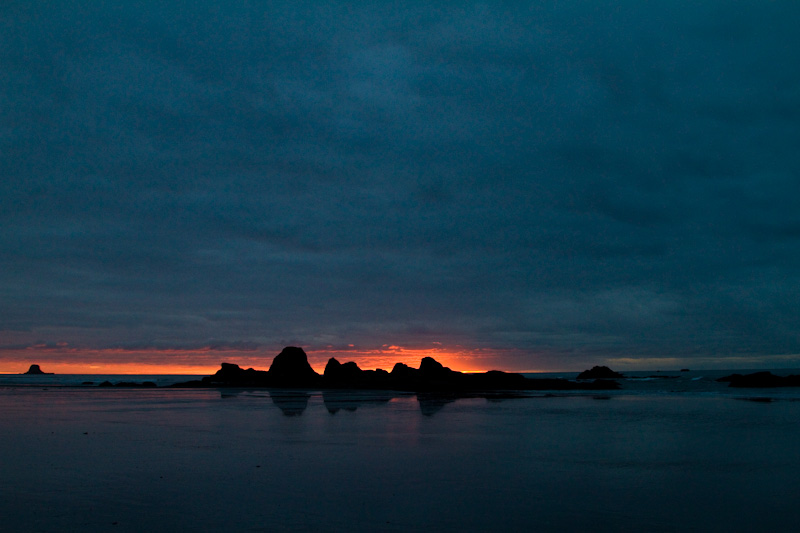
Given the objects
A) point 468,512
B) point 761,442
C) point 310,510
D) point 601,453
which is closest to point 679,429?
point 761,442

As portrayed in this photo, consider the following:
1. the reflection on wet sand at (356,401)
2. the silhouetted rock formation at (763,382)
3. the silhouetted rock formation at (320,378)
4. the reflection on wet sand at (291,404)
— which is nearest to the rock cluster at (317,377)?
the silhouetted rock formation at (320,378)

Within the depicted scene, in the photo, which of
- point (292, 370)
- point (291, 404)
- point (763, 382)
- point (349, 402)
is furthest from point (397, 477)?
point (292, 370)

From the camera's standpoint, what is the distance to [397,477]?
1462 centimetres

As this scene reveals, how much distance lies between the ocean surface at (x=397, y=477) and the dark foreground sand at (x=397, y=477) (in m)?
0.06

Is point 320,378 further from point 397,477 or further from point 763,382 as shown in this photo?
point 397,477

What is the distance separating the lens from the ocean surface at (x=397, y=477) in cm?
1073

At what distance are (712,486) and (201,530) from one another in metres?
12.6

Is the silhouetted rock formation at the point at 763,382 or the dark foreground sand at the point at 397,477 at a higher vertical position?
the silhouetted rock formation at the point at 763,382

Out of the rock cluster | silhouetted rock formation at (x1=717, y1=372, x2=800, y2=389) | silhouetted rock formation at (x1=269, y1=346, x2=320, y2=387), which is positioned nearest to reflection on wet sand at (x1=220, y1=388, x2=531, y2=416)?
the rock cluster

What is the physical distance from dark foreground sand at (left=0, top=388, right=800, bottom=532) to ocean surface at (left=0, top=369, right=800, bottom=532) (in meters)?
0.06

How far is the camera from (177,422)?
1132 inches

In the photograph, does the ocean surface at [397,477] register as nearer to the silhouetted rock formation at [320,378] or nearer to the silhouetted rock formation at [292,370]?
the silhouetted rock formation at [320,378]

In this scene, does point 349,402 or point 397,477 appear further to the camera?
point 349,402

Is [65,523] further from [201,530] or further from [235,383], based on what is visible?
[235,383]
